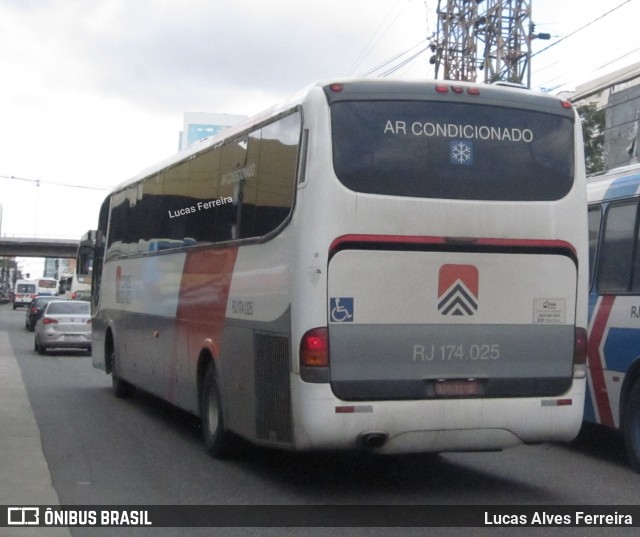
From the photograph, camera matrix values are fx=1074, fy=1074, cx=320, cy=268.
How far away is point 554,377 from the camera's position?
30.4ft

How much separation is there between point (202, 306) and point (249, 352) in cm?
198

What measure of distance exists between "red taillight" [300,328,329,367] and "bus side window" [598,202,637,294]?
13.0ft

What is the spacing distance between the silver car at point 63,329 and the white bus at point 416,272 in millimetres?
21310

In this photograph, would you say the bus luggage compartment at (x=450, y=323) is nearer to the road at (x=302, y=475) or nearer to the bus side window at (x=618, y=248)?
the road at (x=302, y=475)

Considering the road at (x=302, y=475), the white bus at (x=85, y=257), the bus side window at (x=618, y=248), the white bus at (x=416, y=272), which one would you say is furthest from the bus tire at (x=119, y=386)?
the bus side window at (x=618, y=248)

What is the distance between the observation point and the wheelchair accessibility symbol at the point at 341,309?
28.6 ft

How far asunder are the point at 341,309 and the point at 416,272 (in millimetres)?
726

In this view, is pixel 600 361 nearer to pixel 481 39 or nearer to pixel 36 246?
pixel 481 39

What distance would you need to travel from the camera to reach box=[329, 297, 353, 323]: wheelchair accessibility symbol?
871 cm

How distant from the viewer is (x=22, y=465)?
10.7 metres

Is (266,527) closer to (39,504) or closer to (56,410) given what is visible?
(39,504)

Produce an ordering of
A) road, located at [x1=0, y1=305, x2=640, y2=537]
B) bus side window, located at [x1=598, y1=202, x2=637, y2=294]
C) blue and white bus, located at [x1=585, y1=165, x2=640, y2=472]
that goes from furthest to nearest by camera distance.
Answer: bus side window, located at [x1=598, y1=202, x2=637, y2=294] < blue and white bus, located at [x1=585, y1=165, x2=640, y2=472] < road, located at [x1=0, y1=305, x2=640, y2=537]

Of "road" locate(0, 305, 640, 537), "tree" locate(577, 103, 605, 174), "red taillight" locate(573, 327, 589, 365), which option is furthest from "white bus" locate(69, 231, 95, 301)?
"tree" locate(577, 103, 605, 174)

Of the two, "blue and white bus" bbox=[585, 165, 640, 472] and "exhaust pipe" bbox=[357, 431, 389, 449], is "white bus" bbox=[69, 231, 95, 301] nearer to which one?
"blue and white bus" bbox=[585, 165, 640, 472]
